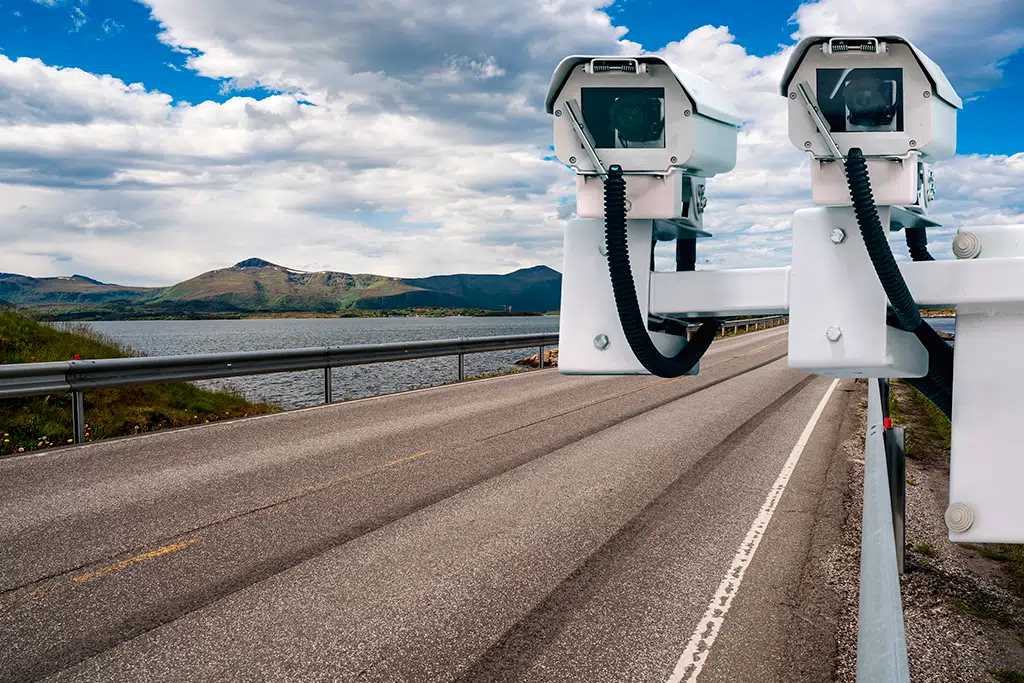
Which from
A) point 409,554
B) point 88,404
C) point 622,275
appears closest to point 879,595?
point 622,275

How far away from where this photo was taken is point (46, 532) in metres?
6.60

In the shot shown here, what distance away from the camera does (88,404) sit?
13344mm

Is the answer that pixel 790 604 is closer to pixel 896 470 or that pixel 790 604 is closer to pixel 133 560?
pixel 896 470

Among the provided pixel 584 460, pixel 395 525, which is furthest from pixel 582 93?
pixel 584 460

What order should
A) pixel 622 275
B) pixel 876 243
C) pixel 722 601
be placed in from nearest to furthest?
pixel 876 243
pixel 622 275
pixel 722 601

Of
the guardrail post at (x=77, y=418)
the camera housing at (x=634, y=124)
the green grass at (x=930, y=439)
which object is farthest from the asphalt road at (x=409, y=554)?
the camera housing at (x=634, y=124)

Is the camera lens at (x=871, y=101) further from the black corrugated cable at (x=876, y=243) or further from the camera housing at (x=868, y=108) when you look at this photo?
the black corrugated cable at (x=876, y=243)

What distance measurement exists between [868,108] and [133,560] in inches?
215

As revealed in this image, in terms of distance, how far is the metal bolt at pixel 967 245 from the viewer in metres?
2.41

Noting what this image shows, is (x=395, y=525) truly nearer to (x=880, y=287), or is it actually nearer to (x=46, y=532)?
(x=46, y=532)

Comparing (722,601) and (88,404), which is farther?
(88,404)

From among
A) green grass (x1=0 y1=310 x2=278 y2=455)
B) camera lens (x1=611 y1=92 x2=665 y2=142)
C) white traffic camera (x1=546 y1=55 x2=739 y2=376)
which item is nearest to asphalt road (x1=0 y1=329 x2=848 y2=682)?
green grass (x1=0 y1=310 x2=278 y2=455)

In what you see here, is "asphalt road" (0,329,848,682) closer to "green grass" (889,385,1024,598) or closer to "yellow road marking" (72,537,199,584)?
"yellow road marking" (72,537,199,584)

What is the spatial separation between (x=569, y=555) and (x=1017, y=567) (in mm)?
3205
